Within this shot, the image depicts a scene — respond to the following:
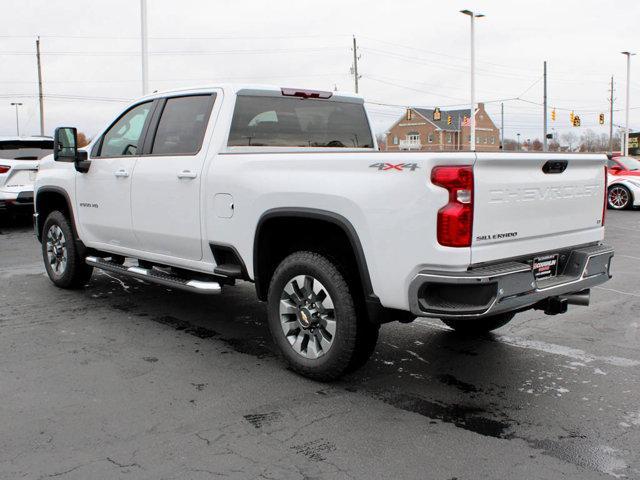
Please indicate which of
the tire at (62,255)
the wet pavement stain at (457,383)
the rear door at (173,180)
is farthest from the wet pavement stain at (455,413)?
the tire at (62,255)

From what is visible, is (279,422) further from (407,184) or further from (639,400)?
(639,400)

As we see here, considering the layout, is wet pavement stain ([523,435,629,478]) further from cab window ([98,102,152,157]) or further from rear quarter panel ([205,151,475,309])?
cab window ([98,102,152,157])

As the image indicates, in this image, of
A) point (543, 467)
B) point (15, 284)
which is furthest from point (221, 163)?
point (15, 284)

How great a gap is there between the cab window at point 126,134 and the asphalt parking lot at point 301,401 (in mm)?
1508

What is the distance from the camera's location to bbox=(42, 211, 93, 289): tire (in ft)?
22.8

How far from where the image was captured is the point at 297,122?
18.6 feet

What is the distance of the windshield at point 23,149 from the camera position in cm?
1264

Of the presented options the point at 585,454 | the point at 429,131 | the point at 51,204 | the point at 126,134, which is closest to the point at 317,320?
the point at 585,454

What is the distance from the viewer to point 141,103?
6.12m

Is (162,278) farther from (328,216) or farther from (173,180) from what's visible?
(328,216)

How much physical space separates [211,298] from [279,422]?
338 centimetres

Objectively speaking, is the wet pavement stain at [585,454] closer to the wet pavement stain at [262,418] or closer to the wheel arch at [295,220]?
the wheel arch at [295,220]

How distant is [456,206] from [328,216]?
0.85m

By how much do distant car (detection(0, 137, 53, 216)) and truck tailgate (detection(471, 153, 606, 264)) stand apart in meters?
10.7
